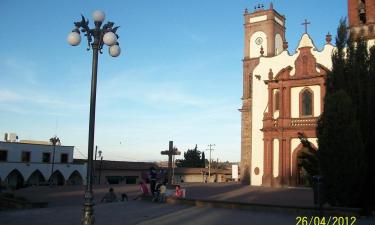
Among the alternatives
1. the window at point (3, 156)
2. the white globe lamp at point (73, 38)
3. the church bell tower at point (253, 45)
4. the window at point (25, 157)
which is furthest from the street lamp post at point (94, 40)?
the window at point (25, 157)

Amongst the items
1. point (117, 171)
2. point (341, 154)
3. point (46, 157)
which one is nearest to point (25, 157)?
point (46, 157)

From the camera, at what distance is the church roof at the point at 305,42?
3534 centimetres

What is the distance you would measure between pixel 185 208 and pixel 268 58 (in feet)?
72.0

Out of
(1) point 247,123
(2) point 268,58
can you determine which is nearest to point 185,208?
(2) point 268,58

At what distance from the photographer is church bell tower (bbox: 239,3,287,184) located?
42.3 meters

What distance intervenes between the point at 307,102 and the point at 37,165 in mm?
36525

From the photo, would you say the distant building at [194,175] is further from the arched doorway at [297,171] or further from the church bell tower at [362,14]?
the church bell tower at [362,14]

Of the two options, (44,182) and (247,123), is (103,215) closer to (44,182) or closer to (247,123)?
(247,123)

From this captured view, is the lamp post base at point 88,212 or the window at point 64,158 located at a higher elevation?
the window at point 64,158

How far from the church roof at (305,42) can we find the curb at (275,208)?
65.0 ft

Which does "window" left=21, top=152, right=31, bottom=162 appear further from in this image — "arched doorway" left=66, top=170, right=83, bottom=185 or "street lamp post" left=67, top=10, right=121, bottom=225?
"street lamp post" left=67, top=10, right=121, bottom=225

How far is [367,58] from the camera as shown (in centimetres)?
1689

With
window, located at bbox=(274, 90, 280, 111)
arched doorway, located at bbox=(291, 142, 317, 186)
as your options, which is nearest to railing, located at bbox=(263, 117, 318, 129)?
window, located at bbox=(274, 90, 280, 111)
